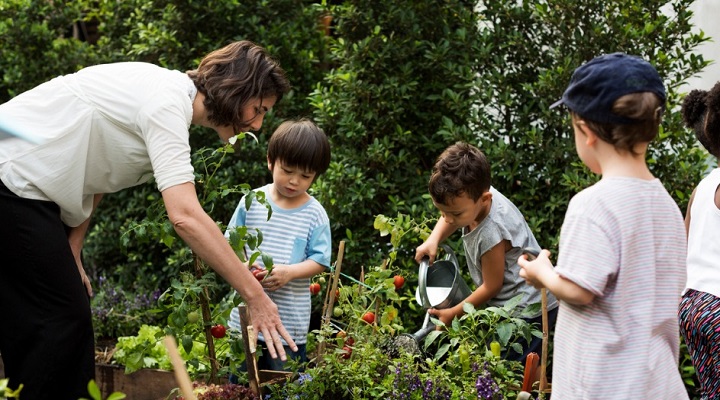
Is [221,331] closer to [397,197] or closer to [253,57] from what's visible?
[253,57]

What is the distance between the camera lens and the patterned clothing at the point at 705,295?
3074 millimetres

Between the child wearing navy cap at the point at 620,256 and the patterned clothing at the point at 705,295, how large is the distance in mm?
946

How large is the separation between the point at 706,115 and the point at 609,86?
1.23 m

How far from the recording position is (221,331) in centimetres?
316

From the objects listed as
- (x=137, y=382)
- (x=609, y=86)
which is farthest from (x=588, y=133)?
(x=137, y=382)

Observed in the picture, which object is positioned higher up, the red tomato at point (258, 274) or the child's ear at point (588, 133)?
the child's ear at point (588, 133)

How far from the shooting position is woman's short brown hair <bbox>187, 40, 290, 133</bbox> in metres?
2.93

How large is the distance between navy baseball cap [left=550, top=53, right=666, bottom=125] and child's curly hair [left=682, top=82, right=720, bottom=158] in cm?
103

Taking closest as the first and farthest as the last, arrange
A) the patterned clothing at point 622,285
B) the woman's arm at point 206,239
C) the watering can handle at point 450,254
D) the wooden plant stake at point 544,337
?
the patterned clothing at point 622,285
the woman's arm at point 206,239
the wooden plant stake at point 544,337
the watering can handle at point 450,254

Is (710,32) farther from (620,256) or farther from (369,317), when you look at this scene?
(620,256)

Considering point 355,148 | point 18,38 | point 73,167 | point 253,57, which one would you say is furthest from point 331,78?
point 18,38

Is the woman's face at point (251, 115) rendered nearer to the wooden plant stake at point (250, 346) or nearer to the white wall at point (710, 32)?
the wooden plant stake at point (250, 346)

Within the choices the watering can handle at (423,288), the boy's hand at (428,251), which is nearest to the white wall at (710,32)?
the boy's hand at (428,251)

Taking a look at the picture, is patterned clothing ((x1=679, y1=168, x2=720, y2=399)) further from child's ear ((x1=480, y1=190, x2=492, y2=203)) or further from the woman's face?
the woman's face
